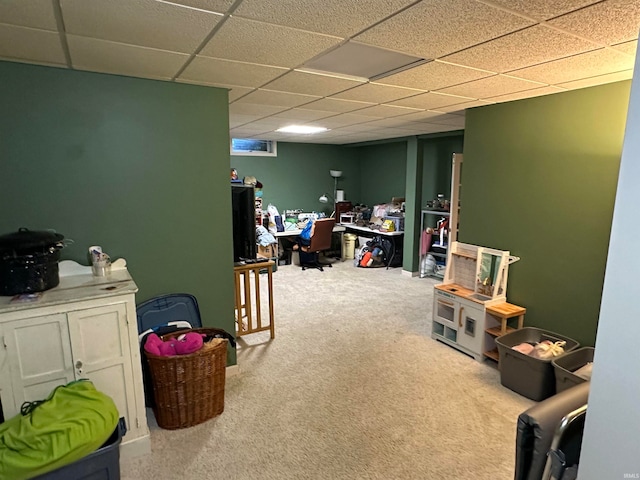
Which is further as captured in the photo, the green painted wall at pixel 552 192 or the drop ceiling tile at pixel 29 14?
the green painted wall at pixel 552 192

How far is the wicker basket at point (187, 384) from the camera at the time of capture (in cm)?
230

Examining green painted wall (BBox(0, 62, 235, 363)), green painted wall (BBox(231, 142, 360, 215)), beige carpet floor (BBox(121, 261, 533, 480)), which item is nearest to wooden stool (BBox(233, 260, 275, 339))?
beige carpet floor (BBox(121, 261, 533, 480))

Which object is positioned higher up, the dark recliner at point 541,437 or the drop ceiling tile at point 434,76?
the drop ceiling tile at point 434,76

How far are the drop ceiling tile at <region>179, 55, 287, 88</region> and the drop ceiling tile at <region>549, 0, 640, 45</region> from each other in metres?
1.49

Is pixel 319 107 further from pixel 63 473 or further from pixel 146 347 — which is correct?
pixel 63 473

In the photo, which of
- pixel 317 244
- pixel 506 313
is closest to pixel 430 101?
pixel 506 313

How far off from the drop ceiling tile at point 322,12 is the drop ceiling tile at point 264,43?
8 cm

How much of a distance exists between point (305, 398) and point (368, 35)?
7.75ft

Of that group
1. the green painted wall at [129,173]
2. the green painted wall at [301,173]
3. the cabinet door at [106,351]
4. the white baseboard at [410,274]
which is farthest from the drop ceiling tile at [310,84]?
the green painted wall at [301,173]

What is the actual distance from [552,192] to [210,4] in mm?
2825

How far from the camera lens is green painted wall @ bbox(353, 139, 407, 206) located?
7035mm

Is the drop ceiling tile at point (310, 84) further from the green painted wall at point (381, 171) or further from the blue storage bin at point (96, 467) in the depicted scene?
the green painted wall at point (381, 171)

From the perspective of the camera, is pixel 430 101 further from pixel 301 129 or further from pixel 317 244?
pixel 317 244

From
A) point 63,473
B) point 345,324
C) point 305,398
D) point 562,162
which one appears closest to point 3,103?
point 63,473
